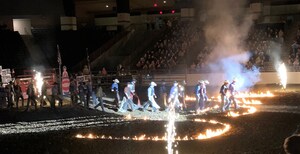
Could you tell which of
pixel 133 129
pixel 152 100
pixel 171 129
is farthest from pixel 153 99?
pixel 171 129

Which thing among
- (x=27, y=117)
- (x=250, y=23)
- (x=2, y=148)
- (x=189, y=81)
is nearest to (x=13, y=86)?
(x=27, y=117)

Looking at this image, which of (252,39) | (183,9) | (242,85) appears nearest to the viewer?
(242,85)

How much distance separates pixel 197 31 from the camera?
133ft

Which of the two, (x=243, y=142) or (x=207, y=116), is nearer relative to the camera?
(x=243, y=142)

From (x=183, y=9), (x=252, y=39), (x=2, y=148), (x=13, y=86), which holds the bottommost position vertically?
(x=2, y=148)

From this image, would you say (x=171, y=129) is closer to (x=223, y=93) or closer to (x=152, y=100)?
(x=223, y=93)

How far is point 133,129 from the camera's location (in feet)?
56.7

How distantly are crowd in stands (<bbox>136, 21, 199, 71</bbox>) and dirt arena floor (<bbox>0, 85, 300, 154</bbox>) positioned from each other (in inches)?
547

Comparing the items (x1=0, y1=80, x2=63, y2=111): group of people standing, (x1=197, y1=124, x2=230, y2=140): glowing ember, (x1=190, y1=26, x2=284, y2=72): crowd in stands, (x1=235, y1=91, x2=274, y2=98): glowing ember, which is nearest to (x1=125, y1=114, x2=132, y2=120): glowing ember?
(x1=0, y1=80, x2=63, y2=111): group of people standing

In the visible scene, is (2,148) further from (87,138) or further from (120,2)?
(120,2)

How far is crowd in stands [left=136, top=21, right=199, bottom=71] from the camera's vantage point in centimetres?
3734

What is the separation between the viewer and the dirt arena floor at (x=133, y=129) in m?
13.8

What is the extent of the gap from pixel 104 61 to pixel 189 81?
1063 centimetres

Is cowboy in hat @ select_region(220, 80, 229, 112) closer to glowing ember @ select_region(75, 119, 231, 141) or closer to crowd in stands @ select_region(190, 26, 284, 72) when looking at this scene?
glowing ember @ select_region(75, 119, 231, 141)
